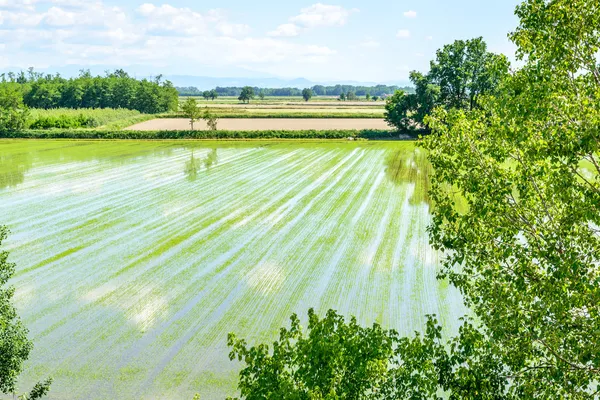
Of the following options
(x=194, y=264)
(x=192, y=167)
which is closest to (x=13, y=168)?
(x=192, y=167)

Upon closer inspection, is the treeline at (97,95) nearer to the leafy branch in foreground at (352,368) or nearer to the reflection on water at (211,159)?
the reflection on water at (211,159)

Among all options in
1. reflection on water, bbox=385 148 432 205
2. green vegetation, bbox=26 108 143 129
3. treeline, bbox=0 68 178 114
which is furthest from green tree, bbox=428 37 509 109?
treeline, bbox=0 68 178 114

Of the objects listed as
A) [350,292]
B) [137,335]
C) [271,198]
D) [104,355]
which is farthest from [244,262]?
[271,198]

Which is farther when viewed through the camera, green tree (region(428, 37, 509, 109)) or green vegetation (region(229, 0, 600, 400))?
green tree (region(428, 37, 509, 109))

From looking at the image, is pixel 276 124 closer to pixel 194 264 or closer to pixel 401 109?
pixel 401 109

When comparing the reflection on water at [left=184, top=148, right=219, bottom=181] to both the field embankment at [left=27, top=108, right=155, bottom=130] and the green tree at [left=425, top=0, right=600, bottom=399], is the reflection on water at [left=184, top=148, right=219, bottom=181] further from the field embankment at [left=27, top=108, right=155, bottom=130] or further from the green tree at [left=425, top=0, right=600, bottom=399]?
the green tree at [left=425, top=0, right=600, bottom=399]

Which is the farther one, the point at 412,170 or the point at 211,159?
the point at 211,159
